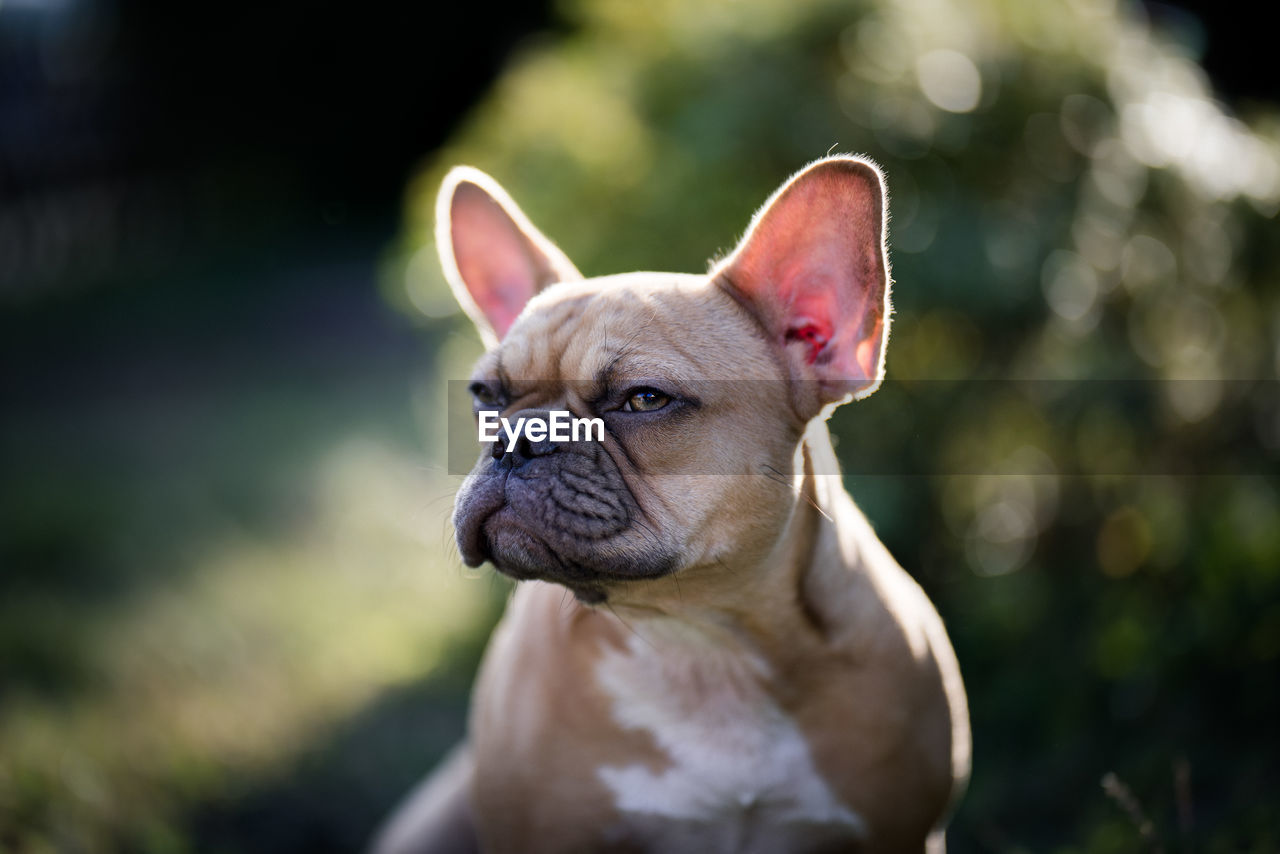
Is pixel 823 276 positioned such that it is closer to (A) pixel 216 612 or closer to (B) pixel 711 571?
(B) pixel 711 571

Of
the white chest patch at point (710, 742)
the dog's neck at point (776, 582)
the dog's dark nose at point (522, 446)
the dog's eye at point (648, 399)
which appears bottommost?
the white chest patch at point (710, 742)

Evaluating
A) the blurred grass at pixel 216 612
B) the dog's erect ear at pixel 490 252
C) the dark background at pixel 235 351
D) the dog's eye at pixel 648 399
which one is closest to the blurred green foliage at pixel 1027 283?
the dark background at pixel 235 351

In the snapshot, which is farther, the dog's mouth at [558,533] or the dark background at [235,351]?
the dark background at [235,351]

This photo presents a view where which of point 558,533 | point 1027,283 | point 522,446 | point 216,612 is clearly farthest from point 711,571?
point 216,612

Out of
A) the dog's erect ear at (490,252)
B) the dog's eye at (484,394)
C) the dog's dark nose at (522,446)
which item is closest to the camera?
the dog's dark nose at (522,446)

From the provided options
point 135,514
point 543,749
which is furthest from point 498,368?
point 135,514

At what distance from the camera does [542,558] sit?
87.2 inches

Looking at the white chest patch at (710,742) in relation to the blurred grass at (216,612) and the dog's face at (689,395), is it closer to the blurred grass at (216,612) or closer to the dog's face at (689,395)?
the dog's face at (689,395)

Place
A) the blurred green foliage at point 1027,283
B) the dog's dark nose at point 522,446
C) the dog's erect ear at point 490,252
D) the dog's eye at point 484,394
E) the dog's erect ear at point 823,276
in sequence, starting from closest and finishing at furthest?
the dog's erect ear at point 823,276 < the dog's dark nose at point 522,446 < the dog's eye at point 484,394 < the dog's erect ear at point 490,252 < the blurred green foliage at point 1027,283

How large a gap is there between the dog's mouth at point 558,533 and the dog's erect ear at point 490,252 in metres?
0.69

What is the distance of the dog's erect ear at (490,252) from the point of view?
8.80 ft

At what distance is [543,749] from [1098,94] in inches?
133

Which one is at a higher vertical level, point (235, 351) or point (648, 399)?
point (648, 399)

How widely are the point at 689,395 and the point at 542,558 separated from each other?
18.0 inches
